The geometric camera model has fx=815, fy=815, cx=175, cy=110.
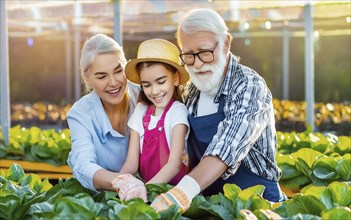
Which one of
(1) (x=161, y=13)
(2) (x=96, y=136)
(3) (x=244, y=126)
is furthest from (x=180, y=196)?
(1) (x=161, y=13)

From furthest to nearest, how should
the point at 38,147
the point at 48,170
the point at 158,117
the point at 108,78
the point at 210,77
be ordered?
the point at 38,147 < the point at 48,170 < the point at 108,78 < the point at 158,117 < the point at 210,77

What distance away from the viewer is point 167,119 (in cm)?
331

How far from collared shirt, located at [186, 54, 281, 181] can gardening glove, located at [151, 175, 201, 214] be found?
209mm

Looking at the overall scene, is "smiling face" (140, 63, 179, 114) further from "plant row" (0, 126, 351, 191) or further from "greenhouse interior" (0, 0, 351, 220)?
"plant row" (0, 126, 351, 191)

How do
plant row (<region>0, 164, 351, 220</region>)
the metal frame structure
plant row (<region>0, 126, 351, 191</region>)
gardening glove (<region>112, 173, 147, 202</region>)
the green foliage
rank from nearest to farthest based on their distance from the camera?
1. plant row (<region>0, 164, 351, 220</region>)
2. gardening glove (<region>112, 173, 147, 202</region>)
3. plant row (<region>0, 126, 351, 191</region>)
4. the green foliage
5. the metal frame structure

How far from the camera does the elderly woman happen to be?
3.42m

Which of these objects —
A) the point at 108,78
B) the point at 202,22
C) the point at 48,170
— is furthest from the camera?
the point at 48,170

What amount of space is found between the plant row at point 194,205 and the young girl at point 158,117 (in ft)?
0.82

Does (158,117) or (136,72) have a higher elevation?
(136,72)

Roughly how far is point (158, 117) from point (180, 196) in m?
0.73

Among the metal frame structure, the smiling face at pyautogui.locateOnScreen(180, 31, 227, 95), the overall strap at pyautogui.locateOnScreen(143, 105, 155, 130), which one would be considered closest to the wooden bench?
the metal frame structure

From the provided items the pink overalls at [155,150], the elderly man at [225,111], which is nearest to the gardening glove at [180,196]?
the elderly man at [225,111]

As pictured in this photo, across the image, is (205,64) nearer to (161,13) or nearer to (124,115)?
(124,115)

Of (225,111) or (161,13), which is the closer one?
(225,111)
